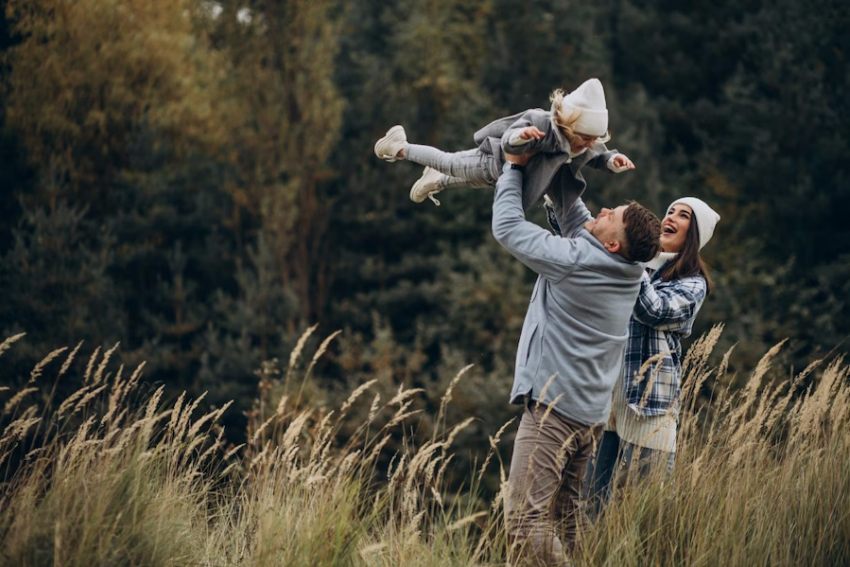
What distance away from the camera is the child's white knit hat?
10.4 ft

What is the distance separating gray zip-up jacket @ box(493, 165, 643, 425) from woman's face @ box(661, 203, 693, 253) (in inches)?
28.0

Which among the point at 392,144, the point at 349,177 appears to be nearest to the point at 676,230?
the point at 392,144

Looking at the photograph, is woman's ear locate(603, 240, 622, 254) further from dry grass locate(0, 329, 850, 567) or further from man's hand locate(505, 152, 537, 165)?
dry grass locate(0, 329, 850, 567)

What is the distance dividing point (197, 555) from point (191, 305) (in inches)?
648

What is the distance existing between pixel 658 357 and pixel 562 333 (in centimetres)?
44

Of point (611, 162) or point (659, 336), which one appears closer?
point (611, 162)

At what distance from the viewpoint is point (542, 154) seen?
3166 mm

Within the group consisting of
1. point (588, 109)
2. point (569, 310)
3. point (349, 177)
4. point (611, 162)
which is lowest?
point (569, 310)

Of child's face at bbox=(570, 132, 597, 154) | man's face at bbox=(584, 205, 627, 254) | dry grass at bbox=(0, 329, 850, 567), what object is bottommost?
dry grass at bbox=(0, 329, 850, 567)

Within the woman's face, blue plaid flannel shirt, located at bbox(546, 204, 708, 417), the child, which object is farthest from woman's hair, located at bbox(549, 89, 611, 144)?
the woman's face

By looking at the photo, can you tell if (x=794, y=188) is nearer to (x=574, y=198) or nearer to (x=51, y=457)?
(x=574, y=198)

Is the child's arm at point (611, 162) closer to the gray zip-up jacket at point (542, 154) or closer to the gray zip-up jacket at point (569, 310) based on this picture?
the gray zip-up jacket at point (542, 154)

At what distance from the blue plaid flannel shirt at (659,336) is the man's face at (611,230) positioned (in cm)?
36

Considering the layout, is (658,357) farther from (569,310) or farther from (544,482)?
(544,482)
